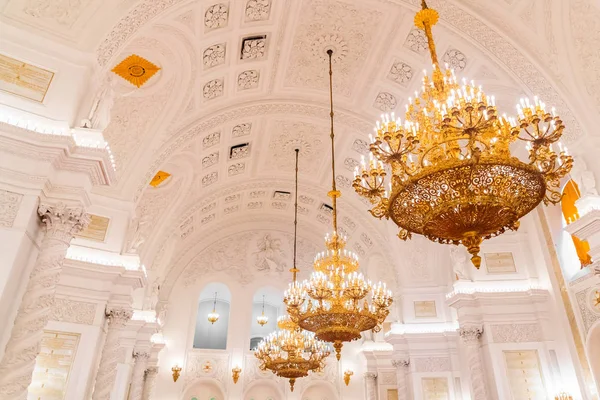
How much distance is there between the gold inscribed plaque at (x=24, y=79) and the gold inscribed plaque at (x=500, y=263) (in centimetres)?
942

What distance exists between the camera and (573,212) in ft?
28.8

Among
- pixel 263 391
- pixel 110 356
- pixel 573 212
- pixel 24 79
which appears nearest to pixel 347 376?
pixel 263 391

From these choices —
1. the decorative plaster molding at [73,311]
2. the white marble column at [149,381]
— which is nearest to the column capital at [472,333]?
the decorative plaster molding at [73,311]

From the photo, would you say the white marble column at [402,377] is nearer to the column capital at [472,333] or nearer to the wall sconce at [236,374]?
the column capital at [472,333]

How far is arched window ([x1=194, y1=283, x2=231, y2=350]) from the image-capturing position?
16766 mm

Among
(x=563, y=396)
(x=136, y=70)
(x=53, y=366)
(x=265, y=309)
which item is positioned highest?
(x=136, y=70)

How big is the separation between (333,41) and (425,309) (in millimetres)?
7895

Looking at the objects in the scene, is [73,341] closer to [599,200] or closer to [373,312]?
[373,312]

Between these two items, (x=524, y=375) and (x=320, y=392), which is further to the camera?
(x=320, y=392)

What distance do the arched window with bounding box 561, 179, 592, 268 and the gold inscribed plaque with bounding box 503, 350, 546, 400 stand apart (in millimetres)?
2235

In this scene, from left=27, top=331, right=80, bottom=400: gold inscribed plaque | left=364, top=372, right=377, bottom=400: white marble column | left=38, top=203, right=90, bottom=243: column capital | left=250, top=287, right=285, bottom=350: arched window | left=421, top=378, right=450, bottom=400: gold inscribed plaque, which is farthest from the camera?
left=250, top=287, right=285, bottom=350: arched window

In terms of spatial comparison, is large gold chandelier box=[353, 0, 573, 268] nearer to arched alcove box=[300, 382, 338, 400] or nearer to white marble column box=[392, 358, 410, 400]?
white marble column box=[392, 358, 410, 400]

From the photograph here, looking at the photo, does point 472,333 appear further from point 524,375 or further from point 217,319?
point 217,319

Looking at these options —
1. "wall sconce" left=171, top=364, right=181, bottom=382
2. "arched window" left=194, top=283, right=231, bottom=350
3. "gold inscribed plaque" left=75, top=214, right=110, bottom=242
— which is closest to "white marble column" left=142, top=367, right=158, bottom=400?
"wall sconce" left=171, top=364, right=181, bottom=382
